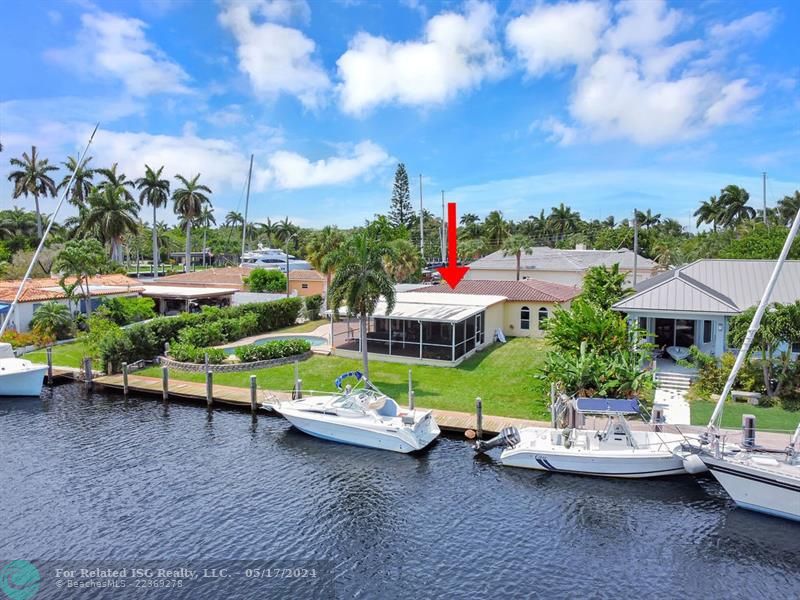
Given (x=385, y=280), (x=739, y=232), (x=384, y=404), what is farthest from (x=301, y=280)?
(x=739, y=232)

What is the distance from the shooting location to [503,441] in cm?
1920

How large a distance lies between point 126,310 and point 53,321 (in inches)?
198

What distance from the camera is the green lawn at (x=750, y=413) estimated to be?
19.7m

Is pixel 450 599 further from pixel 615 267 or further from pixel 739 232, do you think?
pixel 739 232

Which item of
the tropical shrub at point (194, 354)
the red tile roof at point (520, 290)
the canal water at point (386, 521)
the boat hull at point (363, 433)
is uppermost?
the red tile roof at point (520, 290)

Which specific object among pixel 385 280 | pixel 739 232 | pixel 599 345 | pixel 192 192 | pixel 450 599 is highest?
pixel 192 192

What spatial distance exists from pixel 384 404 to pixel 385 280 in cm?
616

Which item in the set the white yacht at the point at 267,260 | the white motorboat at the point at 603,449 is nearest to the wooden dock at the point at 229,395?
the white motorboat at the point at 603,449

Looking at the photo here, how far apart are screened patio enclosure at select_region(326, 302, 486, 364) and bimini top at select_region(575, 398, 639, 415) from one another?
38.5ft

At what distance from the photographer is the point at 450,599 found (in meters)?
12.4

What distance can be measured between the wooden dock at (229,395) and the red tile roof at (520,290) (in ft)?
54.3

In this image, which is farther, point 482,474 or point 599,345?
point 599,345

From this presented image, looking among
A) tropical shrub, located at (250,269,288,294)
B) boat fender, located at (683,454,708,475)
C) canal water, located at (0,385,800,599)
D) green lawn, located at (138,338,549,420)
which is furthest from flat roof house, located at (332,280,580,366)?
tropical shrub, located at (250,269,288,294)

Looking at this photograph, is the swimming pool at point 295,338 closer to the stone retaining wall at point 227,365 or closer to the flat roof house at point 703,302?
the stone retaining wall at point 227,365
